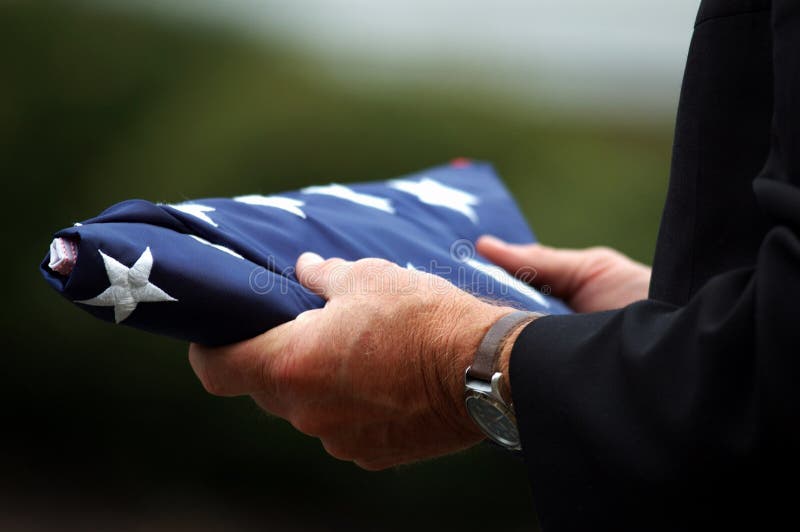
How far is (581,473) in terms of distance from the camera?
121 centimetres

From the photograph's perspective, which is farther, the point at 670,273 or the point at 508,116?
the point at 508,116

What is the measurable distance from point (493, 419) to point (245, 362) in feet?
1.42

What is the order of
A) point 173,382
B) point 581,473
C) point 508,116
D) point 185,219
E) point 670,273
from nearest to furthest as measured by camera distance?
point 581,473
point 670,273
point 185,219
point 173,382
point 508,116

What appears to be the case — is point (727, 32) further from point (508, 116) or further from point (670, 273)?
point (508, 116)

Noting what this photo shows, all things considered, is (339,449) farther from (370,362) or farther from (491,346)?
(491,346)

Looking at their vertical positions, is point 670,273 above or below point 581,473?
above

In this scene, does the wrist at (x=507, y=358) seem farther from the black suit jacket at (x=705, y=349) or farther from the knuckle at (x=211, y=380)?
the knuckle at (x=211, y=380)

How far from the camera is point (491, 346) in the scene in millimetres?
1362

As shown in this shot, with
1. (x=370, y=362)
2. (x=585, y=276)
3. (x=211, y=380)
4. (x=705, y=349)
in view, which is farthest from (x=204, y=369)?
(x=585, y=276)

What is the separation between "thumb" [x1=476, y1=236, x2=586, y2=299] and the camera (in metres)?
2.26

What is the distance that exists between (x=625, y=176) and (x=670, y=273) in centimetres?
395

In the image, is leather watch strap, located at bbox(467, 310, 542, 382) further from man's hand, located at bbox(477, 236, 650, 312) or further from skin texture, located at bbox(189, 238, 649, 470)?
man's hand, located at bbox(477, 236, 650, 312)

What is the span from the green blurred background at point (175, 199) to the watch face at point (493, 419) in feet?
10.5

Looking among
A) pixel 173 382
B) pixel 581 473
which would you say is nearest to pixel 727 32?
pixel 581 473
